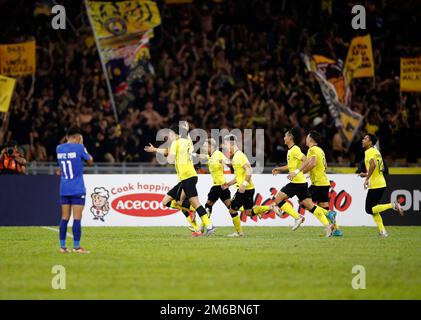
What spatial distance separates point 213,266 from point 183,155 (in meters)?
6.57

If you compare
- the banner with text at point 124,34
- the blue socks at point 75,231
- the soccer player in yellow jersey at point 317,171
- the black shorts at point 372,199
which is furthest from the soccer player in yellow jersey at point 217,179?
the blue socks at point 75,231

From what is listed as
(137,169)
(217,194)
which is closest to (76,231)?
(217,194)

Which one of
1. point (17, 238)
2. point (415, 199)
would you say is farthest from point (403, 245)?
point (17, 238)

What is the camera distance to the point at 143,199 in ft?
82.1

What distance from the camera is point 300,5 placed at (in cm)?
3145

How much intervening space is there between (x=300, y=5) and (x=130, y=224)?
11057 mm

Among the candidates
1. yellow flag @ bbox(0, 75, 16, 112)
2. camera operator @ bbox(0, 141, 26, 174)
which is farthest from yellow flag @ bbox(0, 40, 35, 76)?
camera operator @ bbox(0, 141, 26, 174)

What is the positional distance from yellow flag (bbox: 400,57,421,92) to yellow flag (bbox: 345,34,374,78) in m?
0.87

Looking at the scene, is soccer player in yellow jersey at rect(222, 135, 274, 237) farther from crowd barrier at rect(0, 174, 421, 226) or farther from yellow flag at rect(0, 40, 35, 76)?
yellow flag at rect(0, 40, 35, 76)

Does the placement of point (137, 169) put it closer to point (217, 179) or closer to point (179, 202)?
point (179, 202)

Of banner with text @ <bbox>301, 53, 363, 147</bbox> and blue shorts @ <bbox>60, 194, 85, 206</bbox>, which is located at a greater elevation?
banner with text @ <bbox>301, 53, 363, 147</bbox>

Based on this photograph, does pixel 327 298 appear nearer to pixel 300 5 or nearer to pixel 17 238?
pixel 17 238

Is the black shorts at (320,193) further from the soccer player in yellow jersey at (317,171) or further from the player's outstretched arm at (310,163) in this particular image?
the player's outstretched arm at (310,163)

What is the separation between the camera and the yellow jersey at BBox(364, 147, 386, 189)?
20641 mm
